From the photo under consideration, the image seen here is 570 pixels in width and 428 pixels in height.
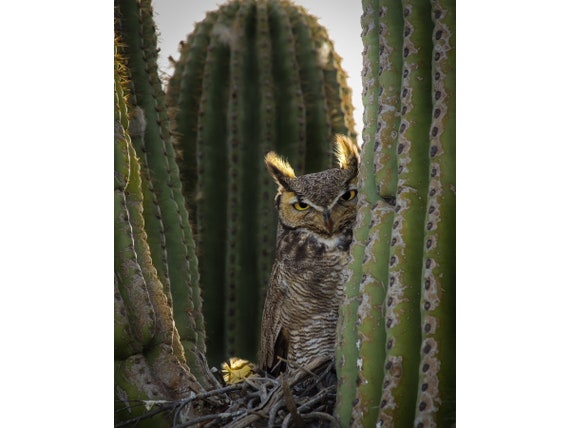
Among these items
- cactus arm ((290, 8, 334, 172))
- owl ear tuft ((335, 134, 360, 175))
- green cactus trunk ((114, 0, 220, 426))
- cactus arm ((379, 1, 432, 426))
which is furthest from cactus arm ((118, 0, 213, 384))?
cactus arm ((379, 1, 432, 426))

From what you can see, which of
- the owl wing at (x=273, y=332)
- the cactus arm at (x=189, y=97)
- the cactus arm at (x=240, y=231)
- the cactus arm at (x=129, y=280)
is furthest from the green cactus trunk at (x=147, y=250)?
the cactus arm at (x=189, y=97)

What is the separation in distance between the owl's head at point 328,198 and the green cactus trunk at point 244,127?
364 mm

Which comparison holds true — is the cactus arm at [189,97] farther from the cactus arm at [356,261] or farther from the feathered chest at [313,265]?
the cactus arm at [356,261]

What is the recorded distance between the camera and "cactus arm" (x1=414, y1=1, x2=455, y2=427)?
1.32 metres

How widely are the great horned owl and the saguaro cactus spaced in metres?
0.33

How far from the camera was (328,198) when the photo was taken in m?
1.80

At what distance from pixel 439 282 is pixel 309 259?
22.0 inches

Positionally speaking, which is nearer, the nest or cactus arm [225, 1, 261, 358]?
Answer: the nest

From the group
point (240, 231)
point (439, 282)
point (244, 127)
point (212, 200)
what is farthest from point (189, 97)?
point (439, 282)

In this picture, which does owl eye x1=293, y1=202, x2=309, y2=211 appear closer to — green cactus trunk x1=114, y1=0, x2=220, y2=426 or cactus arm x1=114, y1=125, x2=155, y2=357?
green cactus trunk x1=114, y1=0, x2=220, y2=426

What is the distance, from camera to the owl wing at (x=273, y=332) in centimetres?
194

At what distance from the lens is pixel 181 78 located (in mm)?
2404
